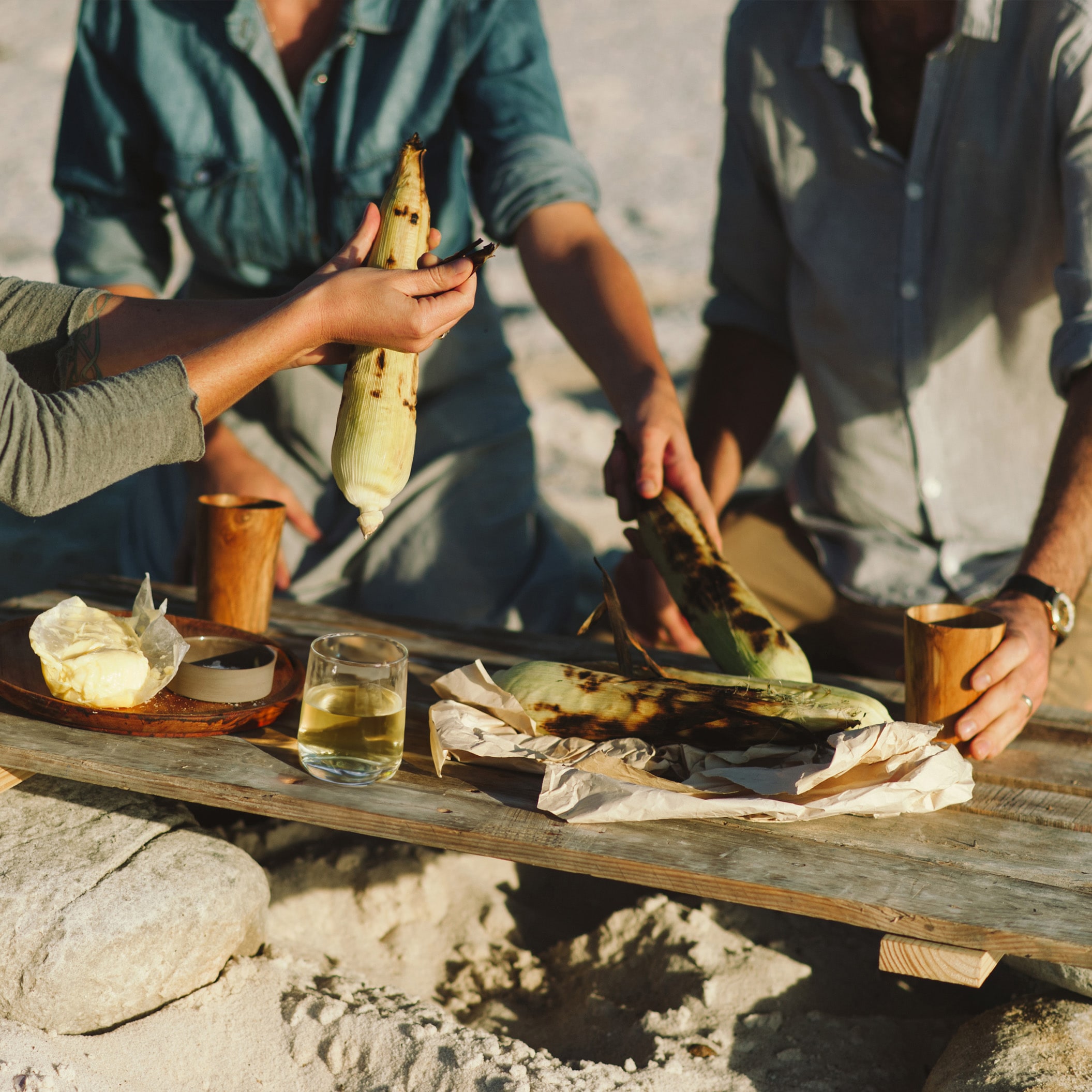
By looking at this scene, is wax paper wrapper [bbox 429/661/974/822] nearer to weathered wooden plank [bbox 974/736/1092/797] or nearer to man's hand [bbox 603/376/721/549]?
weathered wooden plank [bbox 974/736/1092/797]

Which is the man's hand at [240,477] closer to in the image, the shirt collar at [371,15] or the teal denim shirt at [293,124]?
the teal denim shirt at [293,124]

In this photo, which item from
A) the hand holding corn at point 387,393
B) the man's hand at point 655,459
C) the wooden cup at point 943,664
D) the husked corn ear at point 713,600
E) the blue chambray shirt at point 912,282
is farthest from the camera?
the blue chambray shirt at point 912,282

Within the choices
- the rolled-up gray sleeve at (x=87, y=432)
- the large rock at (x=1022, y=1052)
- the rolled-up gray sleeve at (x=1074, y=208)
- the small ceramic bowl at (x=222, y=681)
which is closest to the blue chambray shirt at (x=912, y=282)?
the rolled-up gray sleeve at (x=1074, y=208)

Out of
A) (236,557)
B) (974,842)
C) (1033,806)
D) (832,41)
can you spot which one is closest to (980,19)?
(832,41)

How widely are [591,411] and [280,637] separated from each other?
423 centimetres

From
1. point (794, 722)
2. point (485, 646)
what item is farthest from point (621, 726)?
point (485, 646)

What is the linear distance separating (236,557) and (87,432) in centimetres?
67

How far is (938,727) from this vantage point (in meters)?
1.90

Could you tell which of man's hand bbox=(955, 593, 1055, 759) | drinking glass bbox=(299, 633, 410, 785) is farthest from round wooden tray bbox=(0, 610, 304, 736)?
man's hand bbox=(955, 593, 1055, 759)

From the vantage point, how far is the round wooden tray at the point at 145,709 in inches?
75.4

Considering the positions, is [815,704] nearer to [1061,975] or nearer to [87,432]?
[1061,975]

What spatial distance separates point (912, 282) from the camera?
123 inches

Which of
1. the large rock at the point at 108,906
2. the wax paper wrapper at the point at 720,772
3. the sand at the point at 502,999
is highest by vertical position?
the wax paper wrapper at the point at 720,772

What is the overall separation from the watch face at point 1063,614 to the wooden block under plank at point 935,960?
90 centimetres
